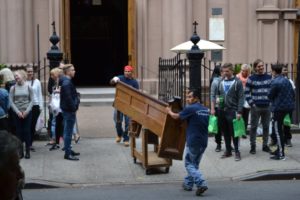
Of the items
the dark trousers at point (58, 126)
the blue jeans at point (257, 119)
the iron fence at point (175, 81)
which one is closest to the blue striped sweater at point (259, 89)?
the blue jeans at point (257, 119)

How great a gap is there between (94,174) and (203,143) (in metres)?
2.38

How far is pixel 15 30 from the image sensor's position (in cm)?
1844

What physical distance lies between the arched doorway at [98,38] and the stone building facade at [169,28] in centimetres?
532

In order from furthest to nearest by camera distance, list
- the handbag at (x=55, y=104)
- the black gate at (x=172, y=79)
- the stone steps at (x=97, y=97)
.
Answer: the stone steps at (x=97, y=97)
the black gate at (x=172, y=79)
the handbag at (x=55, y=104)

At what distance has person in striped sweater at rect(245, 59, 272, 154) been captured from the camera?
11.1 meters

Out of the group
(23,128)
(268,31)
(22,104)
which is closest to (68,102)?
(22,104)

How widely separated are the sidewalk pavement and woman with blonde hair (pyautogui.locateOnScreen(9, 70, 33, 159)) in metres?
0.51

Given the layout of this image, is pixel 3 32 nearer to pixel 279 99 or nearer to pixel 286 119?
pixel 286 119

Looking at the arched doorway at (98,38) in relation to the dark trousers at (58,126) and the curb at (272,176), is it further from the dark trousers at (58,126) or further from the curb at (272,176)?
the curb at (272,176)

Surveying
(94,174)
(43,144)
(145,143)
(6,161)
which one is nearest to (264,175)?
(145,143)

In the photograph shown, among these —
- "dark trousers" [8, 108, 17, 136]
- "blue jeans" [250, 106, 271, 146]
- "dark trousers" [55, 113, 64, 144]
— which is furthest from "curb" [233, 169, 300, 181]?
"dark trousers" [8, 108, 17, 136]

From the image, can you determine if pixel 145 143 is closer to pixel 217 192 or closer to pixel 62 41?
pixel 217 192

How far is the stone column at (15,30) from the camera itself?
1834cm

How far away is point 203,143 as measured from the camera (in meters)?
8.23
